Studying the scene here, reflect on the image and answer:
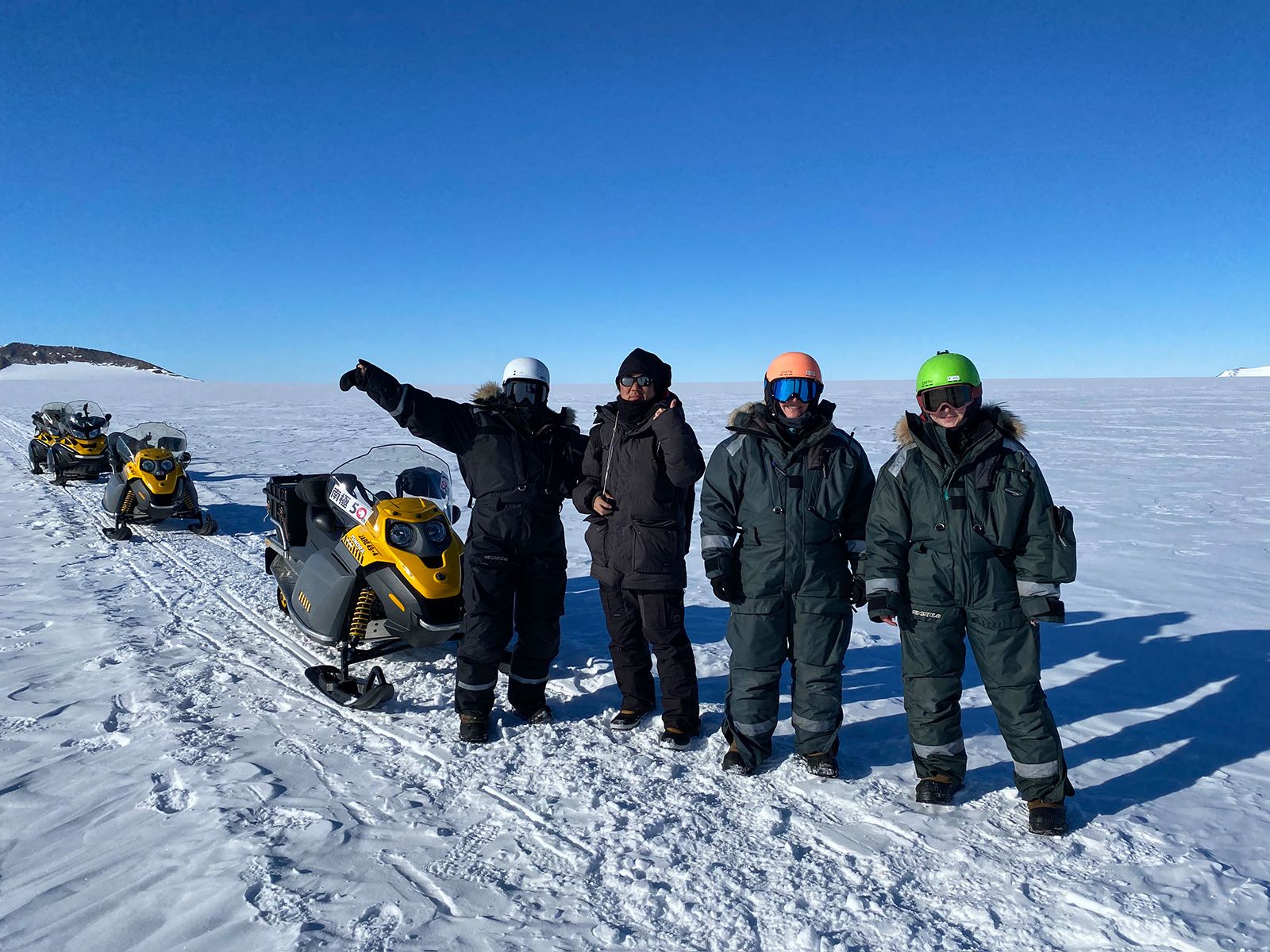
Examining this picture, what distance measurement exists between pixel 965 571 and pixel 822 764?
1103mm

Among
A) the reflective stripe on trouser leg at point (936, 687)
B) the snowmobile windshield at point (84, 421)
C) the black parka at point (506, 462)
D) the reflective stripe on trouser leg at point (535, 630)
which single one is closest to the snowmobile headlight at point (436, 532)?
the black parka at point (506, 462)

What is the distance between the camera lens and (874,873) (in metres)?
2.63

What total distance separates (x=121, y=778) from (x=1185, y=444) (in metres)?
20.3

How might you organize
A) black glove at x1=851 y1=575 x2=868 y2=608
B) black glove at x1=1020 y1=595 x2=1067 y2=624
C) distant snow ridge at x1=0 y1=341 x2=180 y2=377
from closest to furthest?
black glove at x1=1020 y1=595 x2=1067 y2=624
black glove at x1=851 y1=575 x2=868 y2=608
distant snow ridge at x1=0 y1=341 x2=180 y2=377

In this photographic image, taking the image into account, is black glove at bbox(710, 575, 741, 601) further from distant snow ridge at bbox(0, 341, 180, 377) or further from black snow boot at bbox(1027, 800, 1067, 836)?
distant snow ridge at bbox(0, 341, 180, 377)

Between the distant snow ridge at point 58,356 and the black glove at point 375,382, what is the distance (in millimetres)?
153993

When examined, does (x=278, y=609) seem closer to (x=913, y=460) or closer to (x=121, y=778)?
(x=121, y=778)

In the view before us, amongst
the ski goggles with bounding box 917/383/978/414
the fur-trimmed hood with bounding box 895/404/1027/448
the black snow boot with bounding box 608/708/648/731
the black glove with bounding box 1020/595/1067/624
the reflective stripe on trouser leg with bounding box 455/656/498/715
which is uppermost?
the ski goggles with bounding box 917/383/978/414

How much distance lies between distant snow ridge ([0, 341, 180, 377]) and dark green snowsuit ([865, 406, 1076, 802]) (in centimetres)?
15584

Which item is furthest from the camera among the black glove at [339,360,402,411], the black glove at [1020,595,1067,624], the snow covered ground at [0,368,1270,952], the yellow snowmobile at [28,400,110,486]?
the yellow snowmobile at [28,400,110,486]

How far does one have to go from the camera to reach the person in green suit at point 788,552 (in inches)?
130

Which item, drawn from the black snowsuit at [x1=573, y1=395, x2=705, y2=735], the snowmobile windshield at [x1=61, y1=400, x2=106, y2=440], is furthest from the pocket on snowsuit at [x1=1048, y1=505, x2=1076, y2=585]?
the snowmobile windshield at [x1=61, y1=400, x2=106, y2=440]

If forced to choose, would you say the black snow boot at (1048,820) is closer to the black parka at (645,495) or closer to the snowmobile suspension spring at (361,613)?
the black parka at (645,495)

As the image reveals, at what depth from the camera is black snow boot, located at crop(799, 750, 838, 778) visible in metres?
3.32
